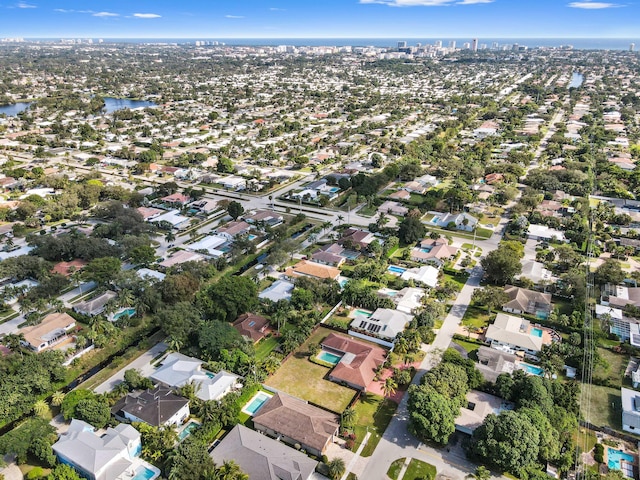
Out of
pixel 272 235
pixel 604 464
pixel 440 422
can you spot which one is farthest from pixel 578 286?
pixel 272 235

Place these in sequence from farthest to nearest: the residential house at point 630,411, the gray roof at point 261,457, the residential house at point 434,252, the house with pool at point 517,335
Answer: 1. the residential house at point 434,252
2. the house with pool at point 517,335
3. the residential house at point 630,411
4. the gray roof at point 261,457

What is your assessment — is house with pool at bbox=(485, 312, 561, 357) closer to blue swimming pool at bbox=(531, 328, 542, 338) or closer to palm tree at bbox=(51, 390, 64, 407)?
blue swimming pool at bbox=(531, 328, 542, 338)

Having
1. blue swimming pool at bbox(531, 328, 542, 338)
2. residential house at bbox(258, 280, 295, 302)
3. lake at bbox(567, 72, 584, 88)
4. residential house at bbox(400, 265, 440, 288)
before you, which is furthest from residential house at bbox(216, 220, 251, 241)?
lake at bbox(567, 72, 584, 88)

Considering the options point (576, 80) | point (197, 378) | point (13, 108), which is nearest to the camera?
point (197, 378)

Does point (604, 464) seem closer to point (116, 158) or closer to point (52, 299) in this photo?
point (52, 299)

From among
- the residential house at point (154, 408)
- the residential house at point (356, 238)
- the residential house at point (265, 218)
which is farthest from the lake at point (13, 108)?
the residential house at point (154, 408)

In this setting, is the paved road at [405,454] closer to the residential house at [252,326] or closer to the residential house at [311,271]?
the residential house at [252,326]

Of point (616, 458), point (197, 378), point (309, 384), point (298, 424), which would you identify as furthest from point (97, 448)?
point (616, 458)

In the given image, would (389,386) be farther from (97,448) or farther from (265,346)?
(97,448)
